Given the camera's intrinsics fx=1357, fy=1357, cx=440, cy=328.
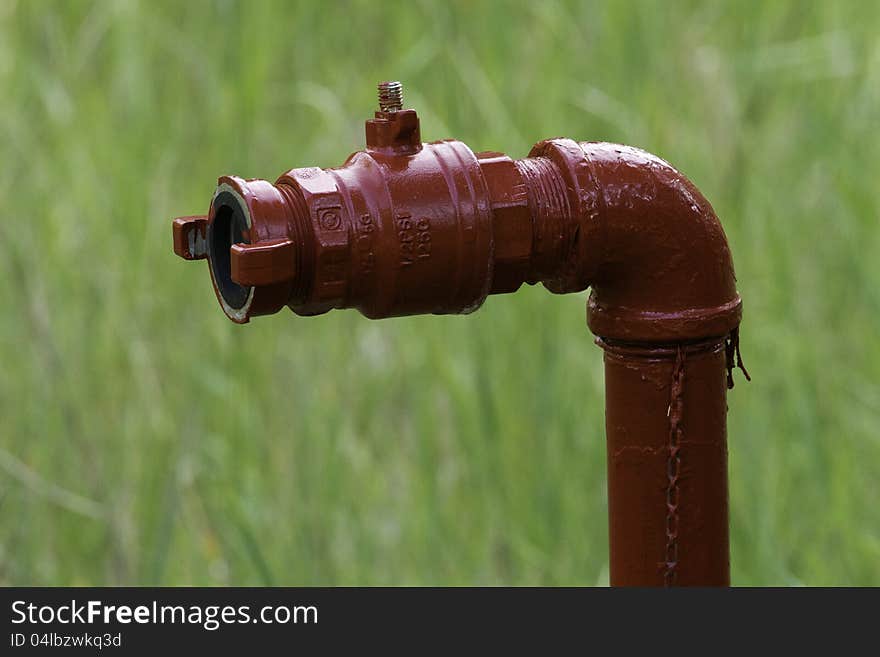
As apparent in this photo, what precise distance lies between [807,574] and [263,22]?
4.30 ft

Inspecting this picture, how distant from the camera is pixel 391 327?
2.37 metres

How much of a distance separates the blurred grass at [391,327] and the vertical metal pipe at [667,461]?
75 centimetres

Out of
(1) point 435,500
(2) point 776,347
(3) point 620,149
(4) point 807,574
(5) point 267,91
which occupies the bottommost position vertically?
(4) point 807,574

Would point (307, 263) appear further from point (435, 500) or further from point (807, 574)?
point (807, 574)

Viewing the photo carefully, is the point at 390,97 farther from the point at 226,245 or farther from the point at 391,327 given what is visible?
the point at 391,327

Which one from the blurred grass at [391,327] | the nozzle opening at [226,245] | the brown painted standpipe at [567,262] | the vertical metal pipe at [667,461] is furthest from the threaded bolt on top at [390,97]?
the blurred grass at [391,327]

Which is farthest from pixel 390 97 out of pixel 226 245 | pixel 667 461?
pixel 667 461

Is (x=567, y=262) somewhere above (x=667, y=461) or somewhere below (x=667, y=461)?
above

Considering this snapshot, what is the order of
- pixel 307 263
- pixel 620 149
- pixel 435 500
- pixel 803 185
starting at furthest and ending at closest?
pixel 803 185
pixel 435 500
pixel 620 149
pixel 307 263

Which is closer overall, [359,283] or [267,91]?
[359,283]

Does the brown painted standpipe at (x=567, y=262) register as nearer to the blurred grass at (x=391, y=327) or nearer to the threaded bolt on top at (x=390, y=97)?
the threaded bolt on top at (x=390, y=97)

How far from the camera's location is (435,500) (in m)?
2.18

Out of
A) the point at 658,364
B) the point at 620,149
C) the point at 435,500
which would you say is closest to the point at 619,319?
the point at 658,364

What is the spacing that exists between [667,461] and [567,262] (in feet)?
0.76
